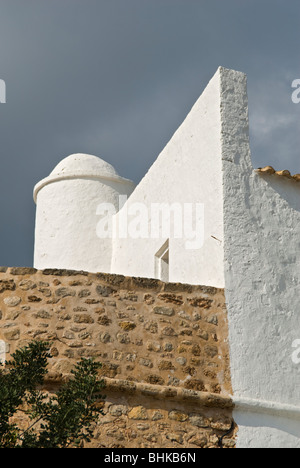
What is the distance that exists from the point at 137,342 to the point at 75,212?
4.89 metres

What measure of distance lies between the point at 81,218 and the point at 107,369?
199 inches

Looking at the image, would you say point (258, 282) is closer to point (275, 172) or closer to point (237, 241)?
point (237, 241)

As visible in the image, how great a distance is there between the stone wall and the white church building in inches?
10.5

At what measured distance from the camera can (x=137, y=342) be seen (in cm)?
746

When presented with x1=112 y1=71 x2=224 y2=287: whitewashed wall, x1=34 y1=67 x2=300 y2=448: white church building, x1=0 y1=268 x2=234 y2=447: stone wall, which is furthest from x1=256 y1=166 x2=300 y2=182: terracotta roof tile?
x1=0 y1=268 x2=234 y2=447: stone wall

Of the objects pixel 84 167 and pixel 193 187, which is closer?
pixel 193 187

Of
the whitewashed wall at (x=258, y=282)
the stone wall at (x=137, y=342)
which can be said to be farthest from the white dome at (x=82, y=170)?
the stone wall at (x=137, y=342)

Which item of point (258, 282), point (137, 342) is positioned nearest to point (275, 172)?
point (258, 282)

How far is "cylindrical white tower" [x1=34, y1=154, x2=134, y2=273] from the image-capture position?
11719mm

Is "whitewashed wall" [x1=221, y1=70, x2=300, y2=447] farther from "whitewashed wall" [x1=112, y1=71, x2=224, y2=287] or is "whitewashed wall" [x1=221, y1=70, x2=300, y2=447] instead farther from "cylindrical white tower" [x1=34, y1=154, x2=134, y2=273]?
"cylindrical white tower" [x1=34, y1=154, x2=134, y2=273]

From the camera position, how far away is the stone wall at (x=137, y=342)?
278 inches

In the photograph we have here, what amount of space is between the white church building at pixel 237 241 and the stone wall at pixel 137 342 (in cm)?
27

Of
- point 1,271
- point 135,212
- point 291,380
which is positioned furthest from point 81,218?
point 291,380

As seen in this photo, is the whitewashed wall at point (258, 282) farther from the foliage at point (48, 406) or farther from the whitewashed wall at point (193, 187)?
the foliage at point (48, 406)
